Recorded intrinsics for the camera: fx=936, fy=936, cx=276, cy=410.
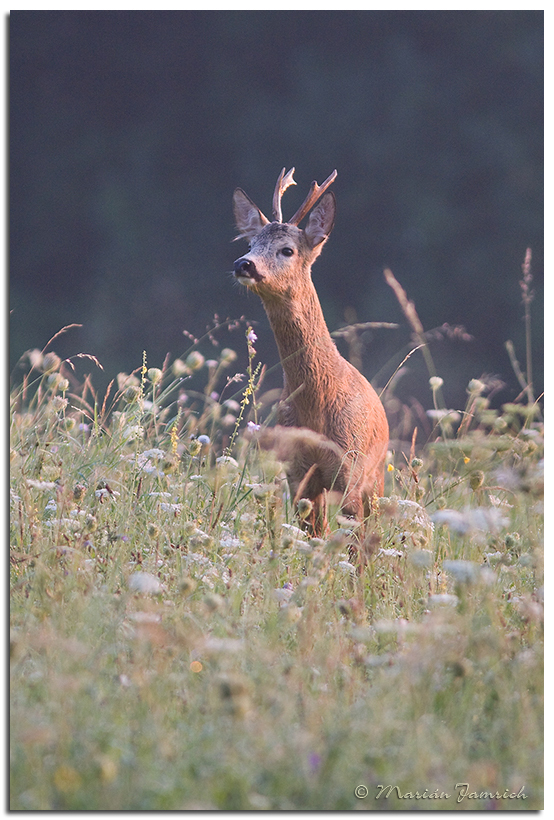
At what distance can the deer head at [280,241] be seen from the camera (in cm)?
347

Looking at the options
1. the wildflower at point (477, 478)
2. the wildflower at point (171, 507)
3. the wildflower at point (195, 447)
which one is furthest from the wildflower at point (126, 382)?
the wildflower at point (477, 478)

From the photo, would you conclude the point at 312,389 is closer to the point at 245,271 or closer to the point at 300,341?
the point at 300,341

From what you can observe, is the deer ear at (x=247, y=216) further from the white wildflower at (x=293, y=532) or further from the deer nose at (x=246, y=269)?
the white wildflower at (x=293, y=532)

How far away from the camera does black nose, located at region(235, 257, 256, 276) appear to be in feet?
11.1

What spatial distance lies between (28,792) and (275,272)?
2.33 metres

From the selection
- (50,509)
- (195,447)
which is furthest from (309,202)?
(50,509)

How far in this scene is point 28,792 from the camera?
4.97ft

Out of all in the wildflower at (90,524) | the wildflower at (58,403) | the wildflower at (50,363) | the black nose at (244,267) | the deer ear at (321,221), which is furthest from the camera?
the deer ear at (321,221)

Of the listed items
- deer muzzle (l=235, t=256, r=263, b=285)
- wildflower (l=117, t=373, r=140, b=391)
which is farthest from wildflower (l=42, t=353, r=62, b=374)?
deer muzzle (l=235, t=256, r=263, b=285)

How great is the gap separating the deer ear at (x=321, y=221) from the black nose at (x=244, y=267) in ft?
1.42

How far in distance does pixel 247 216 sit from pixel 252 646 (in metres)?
2.36

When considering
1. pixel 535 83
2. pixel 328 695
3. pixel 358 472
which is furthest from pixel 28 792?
pixel 535 83

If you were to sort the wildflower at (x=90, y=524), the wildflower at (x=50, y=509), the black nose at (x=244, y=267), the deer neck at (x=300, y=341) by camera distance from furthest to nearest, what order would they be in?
1. the deer neck at (x=300, y=341)
2. the black nose at (x=244, y=267)
3. the wildflower at (x=50, y=509)
4. the wildflower at (x=90, y=524)

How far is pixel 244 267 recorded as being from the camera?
3381 millimetres
